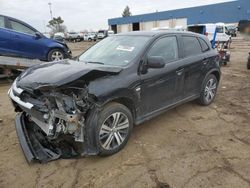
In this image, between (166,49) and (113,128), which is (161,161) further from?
(166,49)

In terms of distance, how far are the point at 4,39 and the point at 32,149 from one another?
18.0 feet

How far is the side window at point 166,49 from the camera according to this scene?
4.04m

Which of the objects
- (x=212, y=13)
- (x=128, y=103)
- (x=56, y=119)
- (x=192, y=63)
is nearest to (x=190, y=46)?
(x=192, y=63)

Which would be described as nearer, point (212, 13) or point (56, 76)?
point (56, 76)

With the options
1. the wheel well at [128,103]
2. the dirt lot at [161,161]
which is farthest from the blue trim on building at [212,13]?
the wheel well at [128,103]

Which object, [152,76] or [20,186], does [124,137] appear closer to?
[152,76]

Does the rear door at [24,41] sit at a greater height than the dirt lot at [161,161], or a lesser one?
greater

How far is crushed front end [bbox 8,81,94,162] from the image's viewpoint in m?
2.99

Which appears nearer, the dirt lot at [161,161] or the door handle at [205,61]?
the dirt lot at [161,161]

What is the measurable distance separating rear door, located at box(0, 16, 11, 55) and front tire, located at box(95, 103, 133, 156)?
572 centimetres

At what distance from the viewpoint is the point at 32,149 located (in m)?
3.27

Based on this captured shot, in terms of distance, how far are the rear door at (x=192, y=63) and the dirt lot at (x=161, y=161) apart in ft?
2.10

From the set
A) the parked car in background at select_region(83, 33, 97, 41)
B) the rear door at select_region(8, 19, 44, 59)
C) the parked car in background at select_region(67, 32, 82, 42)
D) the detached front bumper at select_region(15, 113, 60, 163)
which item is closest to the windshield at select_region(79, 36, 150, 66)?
the detached front bumper at select_region(15, 113, 60, 163)

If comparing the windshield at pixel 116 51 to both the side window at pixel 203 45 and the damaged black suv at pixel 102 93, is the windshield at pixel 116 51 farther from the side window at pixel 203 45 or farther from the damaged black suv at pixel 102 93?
the side window at pixel 203 45
